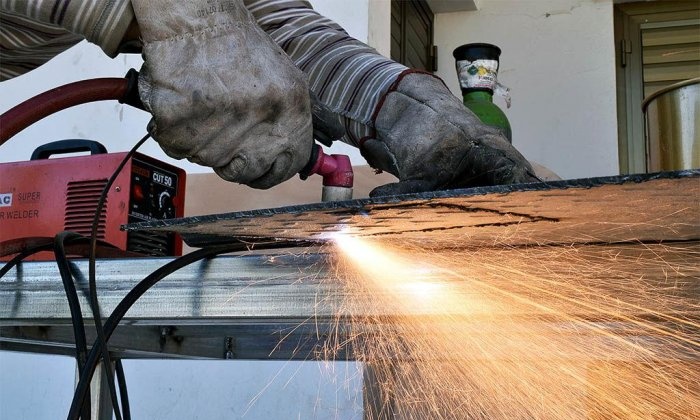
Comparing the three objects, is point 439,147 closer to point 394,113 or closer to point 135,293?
point 394,113

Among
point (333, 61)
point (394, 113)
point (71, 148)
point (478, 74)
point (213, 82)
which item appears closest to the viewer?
point (213, 82)

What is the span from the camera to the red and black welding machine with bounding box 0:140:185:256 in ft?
4.91

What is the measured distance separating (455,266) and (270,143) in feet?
0.81

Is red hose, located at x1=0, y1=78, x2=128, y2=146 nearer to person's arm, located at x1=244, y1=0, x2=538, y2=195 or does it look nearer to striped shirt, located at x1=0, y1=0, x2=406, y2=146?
striped shirt, located at x1=0, y1=0, x2=406, y2=146

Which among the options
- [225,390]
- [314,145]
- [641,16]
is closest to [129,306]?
[314,145]

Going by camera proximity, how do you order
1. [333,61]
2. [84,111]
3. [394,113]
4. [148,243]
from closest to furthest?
[394,113] < [333,61] < [148,243] < [84,111]

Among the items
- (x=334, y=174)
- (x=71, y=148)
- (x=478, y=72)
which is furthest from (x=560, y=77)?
(x=334, y=174)

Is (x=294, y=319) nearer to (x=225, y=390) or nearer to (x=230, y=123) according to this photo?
(x=230, y=123)

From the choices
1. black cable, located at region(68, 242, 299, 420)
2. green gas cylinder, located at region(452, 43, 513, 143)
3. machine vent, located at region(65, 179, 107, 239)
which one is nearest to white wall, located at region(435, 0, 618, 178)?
green gas cylinder, located at region(452, 43, 513, 143)

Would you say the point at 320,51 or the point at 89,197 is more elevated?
the point at 320,51

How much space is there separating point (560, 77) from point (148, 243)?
7.26 ft

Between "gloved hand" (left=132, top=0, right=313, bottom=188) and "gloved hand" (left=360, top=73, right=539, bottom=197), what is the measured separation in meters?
0.13

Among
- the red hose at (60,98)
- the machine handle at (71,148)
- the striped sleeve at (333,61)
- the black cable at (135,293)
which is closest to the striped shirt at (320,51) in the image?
the striped sleeve at (333,61)

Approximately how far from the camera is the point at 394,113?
105 cm
